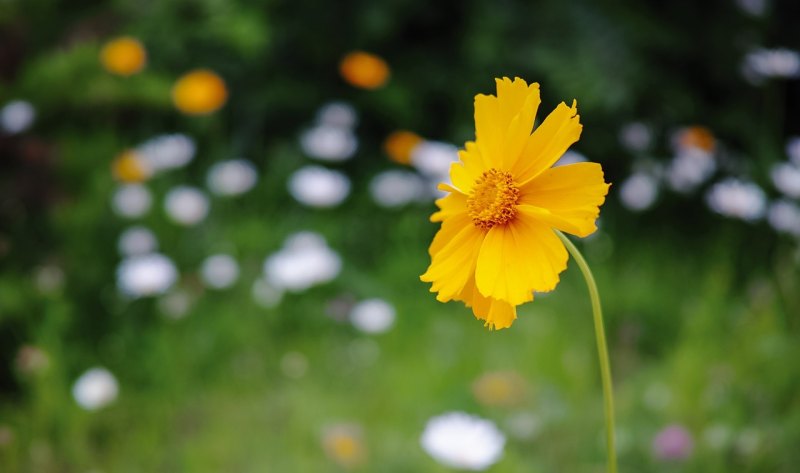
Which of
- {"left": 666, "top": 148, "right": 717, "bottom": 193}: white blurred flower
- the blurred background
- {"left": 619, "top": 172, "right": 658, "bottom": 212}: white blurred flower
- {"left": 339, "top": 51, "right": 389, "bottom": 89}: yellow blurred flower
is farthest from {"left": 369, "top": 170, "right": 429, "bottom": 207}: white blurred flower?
{"left": 666, "top": 148, "right": 717, "bottom": 193}: white blurred flower

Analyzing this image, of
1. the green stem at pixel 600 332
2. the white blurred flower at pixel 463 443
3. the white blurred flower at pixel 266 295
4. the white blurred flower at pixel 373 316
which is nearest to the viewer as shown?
the green stem at pixel 600 332

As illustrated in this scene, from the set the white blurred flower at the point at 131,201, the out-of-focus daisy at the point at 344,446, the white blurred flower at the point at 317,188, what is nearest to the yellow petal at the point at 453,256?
the out-of-focus daisy at the point at 344,446

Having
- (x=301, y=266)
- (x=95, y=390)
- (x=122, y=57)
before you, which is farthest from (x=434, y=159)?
(x=95, y=390)

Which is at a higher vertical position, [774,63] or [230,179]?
[774,63]

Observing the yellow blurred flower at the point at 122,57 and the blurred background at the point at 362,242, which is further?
the yellow blurred flower at the point at 122,57

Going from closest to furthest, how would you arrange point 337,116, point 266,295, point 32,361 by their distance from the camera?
point 32,361 → point 266,295 → point 337,116

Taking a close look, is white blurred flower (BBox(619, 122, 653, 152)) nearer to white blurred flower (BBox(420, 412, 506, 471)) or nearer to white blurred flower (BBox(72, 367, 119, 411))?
white blurred flower (BBox(420, 412, 506, 471))

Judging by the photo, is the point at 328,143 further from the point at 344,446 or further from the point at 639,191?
the point at 344,446

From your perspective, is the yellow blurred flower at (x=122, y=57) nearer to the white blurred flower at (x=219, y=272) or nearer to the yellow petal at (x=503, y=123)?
the white blurred flower at (x=219, y=272)
